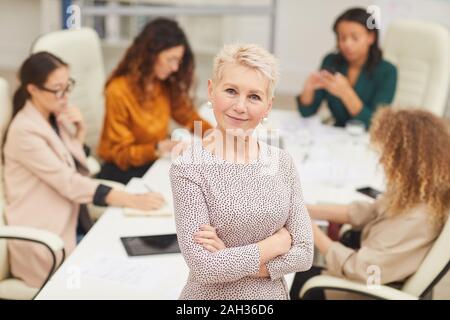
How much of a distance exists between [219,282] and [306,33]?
15.1 feet

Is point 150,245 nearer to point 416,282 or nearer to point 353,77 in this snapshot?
point 416,282

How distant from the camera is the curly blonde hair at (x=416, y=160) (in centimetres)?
186

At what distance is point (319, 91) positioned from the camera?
3338 mm

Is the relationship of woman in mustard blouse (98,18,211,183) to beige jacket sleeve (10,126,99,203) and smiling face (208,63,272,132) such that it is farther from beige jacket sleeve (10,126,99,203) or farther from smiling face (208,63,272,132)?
smiling face (208,63,272,132)

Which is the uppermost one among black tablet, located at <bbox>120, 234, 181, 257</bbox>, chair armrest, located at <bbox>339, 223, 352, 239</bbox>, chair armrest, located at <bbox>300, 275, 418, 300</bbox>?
black tablet, located at <bbox>120, 234, 181, 257</bbox>

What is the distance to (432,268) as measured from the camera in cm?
186

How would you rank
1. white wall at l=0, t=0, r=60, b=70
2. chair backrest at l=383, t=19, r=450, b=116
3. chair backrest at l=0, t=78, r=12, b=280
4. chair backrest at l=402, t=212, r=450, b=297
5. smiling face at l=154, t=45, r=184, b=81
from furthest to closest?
1. white wall at l=0, t=0, r=60, b=70
2. chair backrest at l=383, t=19, r=450, b=116
3. smiling face at l=154, t=45, r=184, b=81
4. chair backrest at l=0, t=78, r=12, b=280
5. chair backrest at l=402, t=212, r=450, b=297

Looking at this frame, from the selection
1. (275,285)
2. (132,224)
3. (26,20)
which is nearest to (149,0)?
(26,20)

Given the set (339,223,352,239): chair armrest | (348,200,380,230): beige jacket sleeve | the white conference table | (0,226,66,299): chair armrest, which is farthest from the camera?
(339,223,352,239): chair armrest

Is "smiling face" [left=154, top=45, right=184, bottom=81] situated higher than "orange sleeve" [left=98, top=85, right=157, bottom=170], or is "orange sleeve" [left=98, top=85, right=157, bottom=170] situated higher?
"smiling face" [left=154, top=45, right=184, bottom=81]

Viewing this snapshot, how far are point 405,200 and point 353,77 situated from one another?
1.50m

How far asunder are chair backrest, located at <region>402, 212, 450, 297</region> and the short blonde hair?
0.91 metres

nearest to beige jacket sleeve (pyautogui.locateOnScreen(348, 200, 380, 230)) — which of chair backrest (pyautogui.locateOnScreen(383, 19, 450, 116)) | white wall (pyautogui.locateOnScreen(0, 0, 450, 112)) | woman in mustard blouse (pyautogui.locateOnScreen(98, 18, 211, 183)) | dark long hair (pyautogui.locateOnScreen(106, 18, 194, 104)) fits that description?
woman in mustard blouse (pyautogui.locateOnScreen(98, 18, 211, 183))

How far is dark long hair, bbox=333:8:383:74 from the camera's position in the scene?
122 inches
